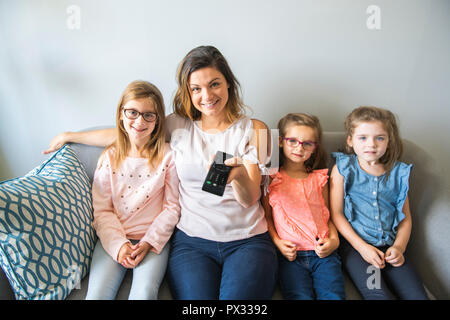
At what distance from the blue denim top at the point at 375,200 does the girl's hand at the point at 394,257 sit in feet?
0.14

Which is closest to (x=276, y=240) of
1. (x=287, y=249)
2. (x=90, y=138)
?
(x=287, y=249)

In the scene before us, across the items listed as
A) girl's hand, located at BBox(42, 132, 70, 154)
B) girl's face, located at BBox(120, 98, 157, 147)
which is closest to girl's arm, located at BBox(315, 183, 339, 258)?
girl's face, located at BBox(120, 98, 157, 147)

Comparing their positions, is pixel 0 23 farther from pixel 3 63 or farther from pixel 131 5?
pixel 131 5

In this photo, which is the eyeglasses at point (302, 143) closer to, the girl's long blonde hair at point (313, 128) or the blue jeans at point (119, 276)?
the girl's long blonde hair at point (313, 128)

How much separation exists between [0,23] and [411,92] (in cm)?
207

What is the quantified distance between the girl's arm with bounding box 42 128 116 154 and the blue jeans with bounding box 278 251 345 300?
2.84 ft

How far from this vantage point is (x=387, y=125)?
1050 mm

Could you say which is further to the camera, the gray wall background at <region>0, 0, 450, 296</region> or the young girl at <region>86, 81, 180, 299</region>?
the gray wall background at <region>0, 0, 450, 296</region>

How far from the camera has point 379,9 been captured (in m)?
1.27

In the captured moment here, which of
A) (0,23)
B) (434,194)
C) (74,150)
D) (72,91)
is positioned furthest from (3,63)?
(434,194)

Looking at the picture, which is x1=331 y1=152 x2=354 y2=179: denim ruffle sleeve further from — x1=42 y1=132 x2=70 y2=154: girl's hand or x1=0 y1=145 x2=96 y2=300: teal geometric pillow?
x1=42 y1=132 x2=70 y2=154: girl's hand

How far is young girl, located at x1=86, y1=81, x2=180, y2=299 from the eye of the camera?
3.22 ft

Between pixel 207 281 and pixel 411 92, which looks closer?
pixel 207 281
